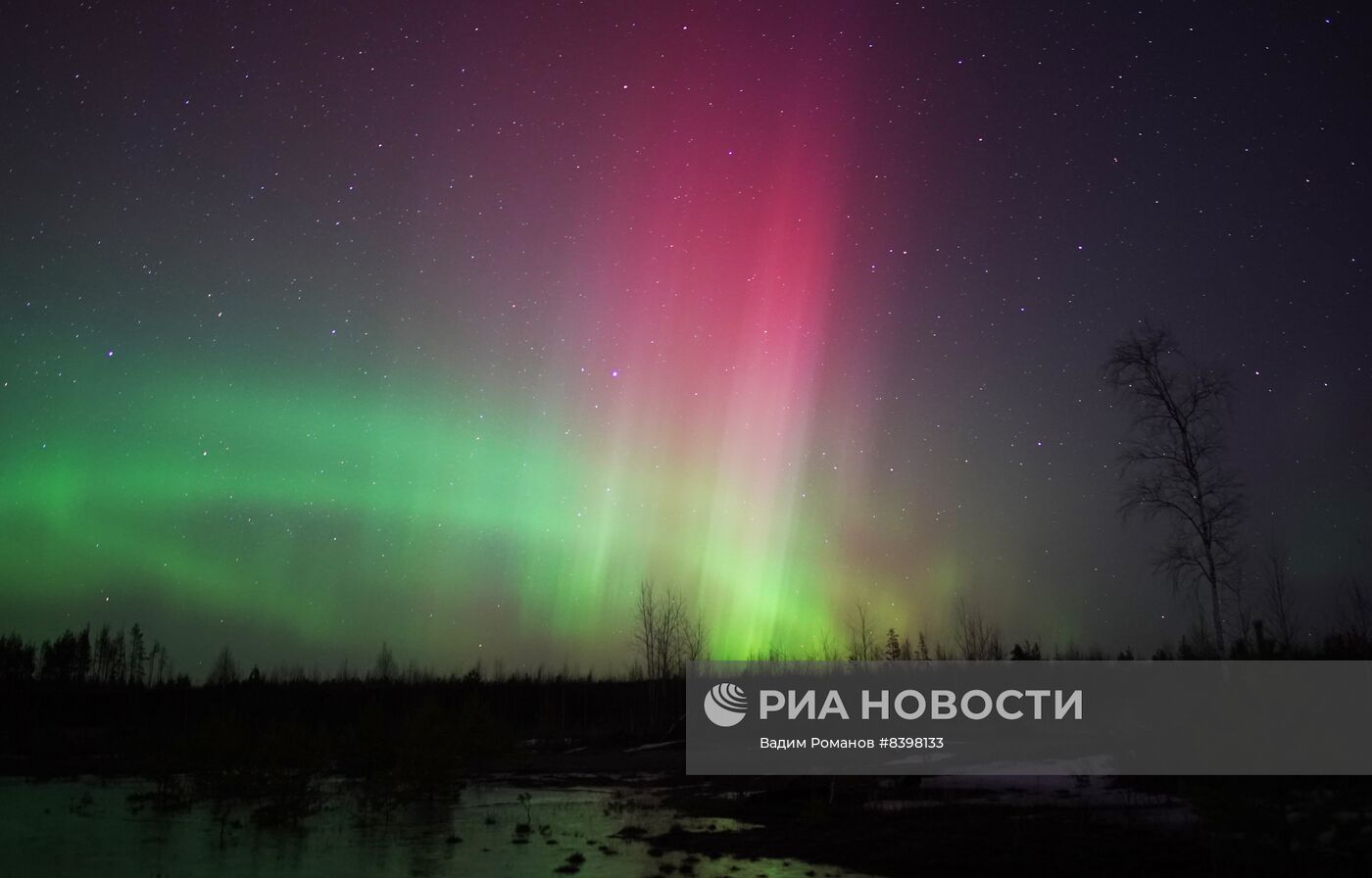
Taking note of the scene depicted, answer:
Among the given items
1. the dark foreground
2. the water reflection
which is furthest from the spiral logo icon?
the water reflection

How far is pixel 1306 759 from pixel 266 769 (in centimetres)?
3381

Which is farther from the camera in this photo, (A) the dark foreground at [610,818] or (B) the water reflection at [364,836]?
(B) the water reflection at [364,836]

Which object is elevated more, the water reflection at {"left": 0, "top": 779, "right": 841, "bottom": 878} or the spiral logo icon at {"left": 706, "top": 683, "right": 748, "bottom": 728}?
the spiral logo icon at {"left": 706, "top": 683, "right": 748, "bottom": 728}

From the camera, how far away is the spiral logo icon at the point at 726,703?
1588 inches

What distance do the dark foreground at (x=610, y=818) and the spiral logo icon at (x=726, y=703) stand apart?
3.11 m

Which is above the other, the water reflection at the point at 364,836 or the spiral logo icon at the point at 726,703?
the spiral logo icon at the point at 726,703

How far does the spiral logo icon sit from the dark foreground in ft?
10.2

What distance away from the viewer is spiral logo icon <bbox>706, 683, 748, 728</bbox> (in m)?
40.3

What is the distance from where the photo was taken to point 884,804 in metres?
31.2

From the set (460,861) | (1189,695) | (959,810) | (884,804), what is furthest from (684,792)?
(1189,695)

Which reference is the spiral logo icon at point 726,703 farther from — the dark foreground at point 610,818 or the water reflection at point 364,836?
the water reflection at point 364,836

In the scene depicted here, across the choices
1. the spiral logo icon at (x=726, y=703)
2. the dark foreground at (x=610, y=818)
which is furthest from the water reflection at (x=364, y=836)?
the spiral logo icon at (x=726, y=703)

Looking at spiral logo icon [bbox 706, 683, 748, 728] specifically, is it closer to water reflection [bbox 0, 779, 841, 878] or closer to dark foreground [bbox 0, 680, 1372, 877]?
dark foreground [bbox 0, 680, 1372, 877]

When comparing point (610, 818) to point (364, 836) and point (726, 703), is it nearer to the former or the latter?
point (364, 836)
